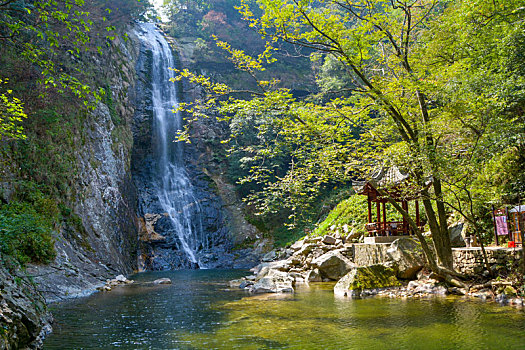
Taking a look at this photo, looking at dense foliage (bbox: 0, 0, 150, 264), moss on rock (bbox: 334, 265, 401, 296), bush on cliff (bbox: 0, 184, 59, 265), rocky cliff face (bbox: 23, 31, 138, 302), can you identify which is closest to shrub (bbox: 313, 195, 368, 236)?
moss on rock (bbox: 334, 265, 401, 296)

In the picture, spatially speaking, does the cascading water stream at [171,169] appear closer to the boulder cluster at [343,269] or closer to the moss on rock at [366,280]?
the boulder cluster at [343,269]

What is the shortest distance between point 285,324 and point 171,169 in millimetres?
23736

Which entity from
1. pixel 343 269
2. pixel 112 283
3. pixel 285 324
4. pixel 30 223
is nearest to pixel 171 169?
pixel 112 283

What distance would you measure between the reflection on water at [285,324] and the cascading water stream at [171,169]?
51.8ft

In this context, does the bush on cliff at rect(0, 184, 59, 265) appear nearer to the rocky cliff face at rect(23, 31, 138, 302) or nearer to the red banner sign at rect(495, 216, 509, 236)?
the rocky cliff face at rect(23, 31, 138, 302)

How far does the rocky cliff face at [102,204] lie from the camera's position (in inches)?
488

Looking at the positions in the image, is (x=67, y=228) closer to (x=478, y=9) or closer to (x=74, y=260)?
(x=74, y=260)

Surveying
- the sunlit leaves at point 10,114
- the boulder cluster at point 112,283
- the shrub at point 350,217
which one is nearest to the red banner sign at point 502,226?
the shrub at point 350,217

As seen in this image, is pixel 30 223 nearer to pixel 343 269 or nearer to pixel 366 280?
pixel 366 280

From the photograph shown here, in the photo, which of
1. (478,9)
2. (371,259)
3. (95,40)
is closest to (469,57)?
(478,9)

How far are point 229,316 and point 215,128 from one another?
26.2 m

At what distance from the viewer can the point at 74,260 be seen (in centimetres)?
1355

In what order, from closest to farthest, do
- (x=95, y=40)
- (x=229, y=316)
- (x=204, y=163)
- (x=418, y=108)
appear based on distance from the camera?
(x=229, y=316), (x=418, y=108), (x=95, y=40), (x=204, y=163)

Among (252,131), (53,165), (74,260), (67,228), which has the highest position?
(252,131)
